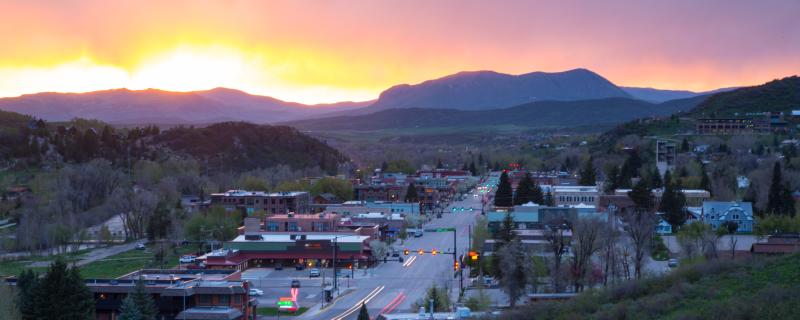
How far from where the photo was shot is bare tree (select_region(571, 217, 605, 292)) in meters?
29.6

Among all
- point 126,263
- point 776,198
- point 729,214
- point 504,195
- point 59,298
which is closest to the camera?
point 59,298

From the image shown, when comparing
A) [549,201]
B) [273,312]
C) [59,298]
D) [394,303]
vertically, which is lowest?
[273,312]

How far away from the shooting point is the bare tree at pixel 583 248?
29641mm

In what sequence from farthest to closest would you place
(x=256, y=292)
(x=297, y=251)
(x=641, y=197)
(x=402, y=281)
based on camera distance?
(x=641, y=197) < (x=297, y=251) < (x=402, y=281) < (x=256, y=292)

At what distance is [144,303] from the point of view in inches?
1013

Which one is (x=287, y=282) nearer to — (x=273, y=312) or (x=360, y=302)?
(x=360, y=302)

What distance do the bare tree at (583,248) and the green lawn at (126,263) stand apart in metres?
17.4

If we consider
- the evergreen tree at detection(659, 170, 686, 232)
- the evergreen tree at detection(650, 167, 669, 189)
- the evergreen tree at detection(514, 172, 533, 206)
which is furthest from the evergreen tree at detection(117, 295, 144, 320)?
the evergreen tree at detection(650, 167, 669, 189)

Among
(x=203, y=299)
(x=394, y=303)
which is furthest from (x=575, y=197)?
(x=203, y=299)

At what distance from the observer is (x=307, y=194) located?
63.6m

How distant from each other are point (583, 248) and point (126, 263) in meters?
20.7

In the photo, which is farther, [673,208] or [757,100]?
[757,100]

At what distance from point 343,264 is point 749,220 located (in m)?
20.8

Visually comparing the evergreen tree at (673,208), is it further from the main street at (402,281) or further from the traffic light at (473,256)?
the traffic light at (473,256)
